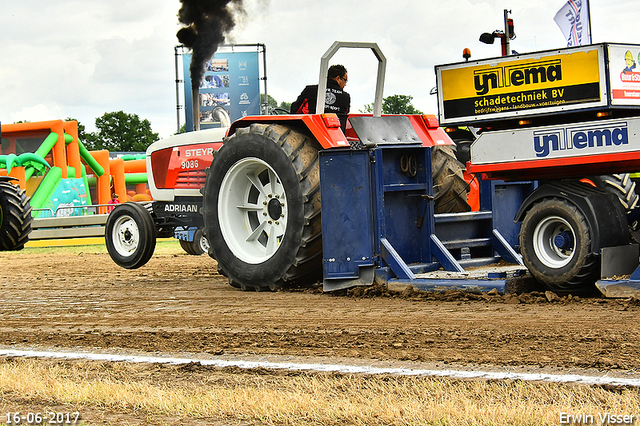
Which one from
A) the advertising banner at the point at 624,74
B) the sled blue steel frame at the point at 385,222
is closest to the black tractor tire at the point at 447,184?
the sled blue steel frame at the point at 385,222

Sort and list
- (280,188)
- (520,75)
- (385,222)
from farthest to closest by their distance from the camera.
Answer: (280,188)
(385,222)
(520,75)

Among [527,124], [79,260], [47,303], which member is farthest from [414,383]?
[79,260]

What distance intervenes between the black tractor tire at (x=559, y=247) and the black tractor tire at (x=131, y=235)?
5271mm

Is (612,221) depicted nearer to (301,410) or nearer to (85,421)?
(301,410)

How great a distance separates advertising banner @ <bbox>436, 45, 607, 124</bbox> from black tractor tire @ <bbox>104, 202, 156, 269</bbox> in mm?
4754

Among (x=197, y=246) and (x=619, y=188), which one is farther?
(x=197, y=246)

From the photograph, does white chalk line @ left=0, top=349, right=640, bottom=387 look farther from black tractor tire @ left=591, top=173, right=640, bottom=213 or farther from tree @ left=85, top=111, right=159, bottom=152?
tree @ left=85, top=111, right=159, bottom=152

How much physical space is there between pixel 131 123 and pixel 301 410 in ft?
185

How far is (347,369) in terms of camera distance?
3.79m

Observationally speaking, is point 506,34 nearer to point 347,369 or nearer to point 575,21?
point 575,21

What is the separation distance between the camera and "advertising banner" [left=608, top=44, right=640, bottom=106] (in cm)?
520

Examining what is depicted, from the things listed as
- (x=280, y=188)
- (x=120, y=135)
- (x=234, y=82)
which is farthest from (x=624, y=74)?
(x=120, y=135)

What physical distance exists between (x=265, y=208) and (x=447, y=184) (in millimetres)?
1745

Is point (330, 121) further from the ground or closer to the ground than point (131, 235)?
further from the ground
